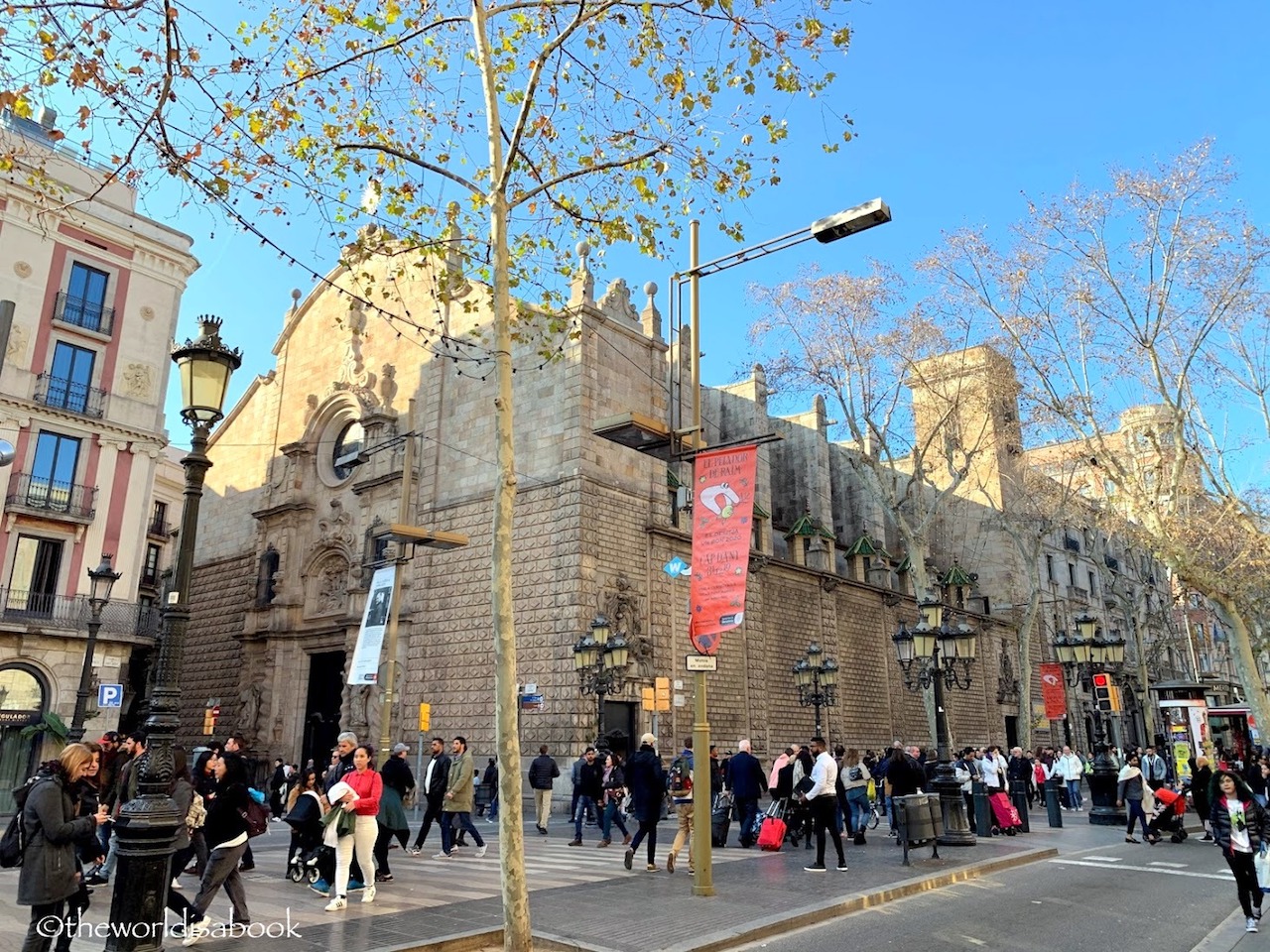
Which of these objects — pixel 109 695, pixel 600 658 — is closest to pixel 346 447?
pixel 109 695

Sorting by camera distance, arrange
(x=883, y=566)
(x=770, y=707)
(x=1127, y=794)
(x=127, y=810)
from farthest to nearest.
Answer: (x=883, y=566) < (x=770, y=707) < (x=1127, y=794) < (x=127, y=810)

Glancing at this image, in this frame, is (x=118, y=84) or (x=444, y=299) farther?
(x=444, y=299)

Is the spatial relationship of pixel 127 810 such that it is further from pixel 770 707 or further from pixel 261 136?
pixel 770 707

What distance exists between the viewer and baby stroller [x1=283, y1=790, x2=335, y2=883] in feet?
29.7

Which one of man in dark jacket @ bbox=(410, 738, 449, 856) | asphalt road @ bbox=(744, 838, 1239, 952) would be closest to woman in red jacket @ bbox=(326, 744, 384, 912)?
asphalt road @ bbox=(744, 838, 1239, 952)

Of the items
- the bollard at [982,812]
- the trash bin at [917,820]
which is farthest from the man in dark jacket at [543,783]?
the bollard at [982,812]

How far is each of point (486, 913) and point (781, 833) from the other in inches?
246

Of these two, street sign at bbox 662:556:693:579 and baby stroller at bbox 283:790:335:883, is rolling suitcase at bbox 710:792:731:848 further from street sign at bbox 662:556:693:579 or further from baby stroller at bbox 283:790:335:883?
street sign at bbox 662:556:693:579

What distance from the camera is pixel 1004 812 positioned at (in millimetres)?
15703

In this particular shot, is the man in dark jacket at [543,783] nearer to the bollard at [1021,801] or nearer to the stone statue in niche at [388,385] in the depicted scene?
the bollard at [1021,801]

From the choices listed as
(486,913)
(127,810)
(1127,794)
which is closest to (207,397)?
(127,810)

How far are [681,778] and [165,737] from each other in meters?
9.86

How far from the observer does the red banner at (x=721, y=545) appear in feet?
28.8

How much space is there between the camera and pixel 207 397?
6.62 m
